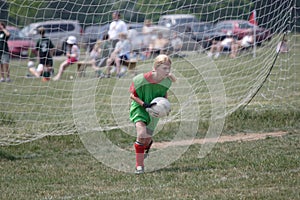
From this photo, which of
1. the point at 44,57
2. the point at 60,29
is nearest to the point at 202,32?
the point at 60,29

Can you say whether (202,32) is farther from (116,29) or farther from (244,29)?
(116,29)

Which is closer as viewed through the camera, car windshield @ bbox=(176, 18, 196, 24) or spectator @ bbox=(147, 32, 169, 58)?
car windshield @ bbox=(176, 18, 196, 24)

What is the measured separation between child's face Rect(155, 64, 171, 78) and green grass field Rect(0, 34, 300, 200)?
1088 mm

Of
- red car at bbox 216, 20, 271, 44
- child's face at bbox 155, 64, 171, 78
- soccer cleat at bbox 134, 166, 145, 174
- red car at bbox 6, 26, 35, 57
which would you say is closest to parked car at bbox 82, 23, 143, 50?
red car at bbox 6, 26, 35, 57

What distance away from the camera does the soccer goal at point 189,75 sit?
9578 millimetres

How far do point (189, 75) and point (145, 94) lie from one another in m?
5.76

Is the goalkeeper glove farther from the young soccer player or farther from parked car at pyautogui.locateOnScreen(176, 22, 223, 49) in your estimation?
parked car at pyautogui.locateOnScreen(176, 22, 223, 49)

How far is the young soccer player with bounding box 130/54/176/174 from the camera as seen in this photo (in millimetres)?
6684

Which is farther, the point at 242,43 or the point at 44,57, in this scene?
the point at 242,43

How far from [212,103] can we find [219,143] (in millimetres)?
2658

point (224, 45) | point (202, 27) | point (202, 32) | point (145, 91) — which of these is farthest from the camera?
point (224, 45)

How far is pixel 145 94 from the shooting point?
22.4 ft

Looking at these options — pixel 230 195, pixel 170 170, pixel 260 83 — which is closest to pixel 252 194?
pixel 230 195

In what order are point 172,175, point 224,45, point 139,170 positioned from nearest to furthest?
point 172,175 < point 139,170 < point 224,45
